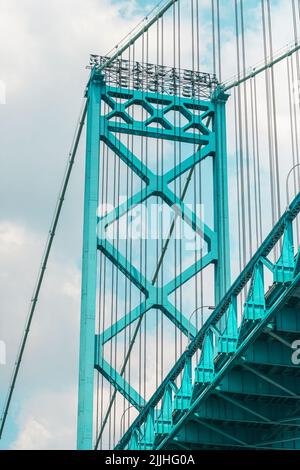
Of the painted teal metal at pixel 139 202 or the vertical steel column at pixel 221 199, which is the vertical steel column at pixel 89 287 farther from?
the vertical steel column at pixel 221 199

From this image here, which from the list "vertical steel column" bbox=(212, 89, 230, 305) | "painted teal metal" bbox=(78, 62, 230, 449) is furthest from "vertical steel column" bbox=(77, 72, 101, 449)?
"vertical steel column" bbox=(212, 89, 230, 305)

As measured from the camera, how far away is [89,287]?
120ft

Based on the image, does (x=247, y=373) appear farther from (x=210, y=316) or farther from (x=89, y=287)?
(x=89, y=287)

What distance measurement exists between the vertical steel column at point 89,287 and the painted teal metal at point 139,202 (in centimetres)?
3

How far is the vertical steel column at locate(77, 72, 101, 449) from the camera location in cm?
3541

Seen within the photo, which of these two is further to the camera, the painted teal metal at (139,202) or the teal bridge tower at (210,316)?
the painted teal metal at (139,202)

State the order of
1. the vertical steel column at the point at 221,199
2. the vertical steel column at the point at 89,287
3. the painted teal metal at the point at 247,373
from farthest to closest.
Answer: the vertical steel column at the point at 221,199 → the vertical steel column at the point at 89,287 → the painted teal metal at the point at 247,373

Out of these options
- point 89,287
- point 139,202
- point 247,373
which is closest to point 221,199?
point 139,202

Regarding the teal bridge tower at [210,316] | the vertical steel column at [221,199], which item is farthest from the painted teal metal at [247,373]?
the vertical steel column at [221,199]

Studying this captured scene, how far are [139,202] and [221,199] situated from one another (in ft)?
8.28

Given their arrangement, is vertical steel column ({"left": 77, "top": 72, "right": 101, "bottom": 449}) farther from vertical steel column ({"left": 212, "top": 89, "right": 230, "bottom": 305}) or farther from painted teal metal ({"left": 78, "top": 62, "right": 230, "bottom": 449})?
vertical steel column ({"left": 212, "top": 89, "right": 230, "bottom": 305})

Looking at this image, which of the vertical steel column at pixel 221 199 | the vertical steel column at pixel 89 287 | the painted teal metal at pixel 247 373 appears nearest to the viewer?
the painted teal metal at pixel 247 373

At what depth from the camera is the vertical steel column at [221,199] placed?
126ft

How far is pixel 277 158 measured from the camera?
1190 inches
